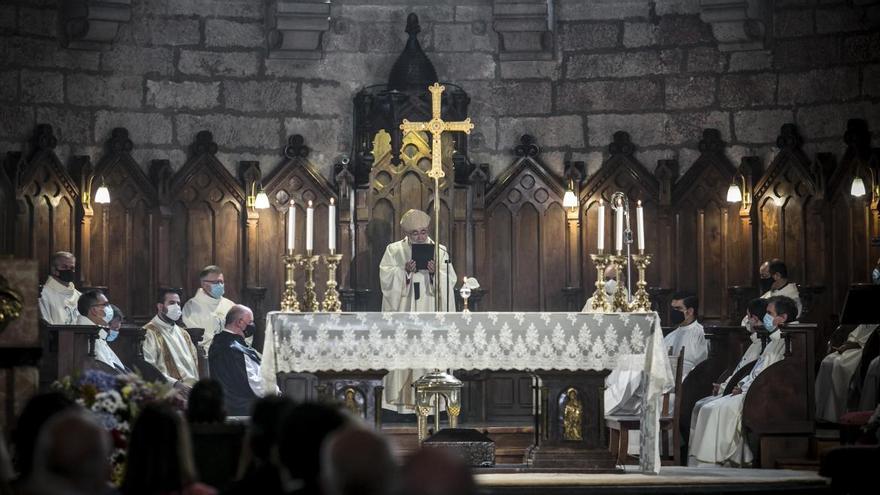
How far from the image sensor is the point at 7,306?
26.5 ft

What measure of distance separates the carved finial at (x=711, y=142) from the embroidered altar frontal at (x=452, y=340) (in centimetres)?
451

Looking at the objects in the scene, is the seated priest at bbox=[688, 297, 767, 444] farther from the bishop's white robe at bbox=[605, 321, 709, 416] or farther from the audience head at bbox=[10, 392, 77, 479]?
the audience head at bbox=[10, 392, 77, 479]

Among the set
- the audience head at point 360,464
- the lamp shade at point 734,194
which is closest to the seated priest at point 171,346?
the lamp shade at point 734,194

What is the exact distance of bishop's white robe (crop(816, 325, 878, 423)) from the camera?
12164 mm

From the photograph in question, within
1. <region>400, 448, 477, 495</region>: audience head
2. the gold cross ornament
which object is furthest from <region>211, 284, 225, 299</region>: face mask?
<region>400, 448, 477, 495</region>: audience head

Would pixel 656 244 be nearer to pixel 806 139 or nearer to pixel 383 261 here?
pixel 806 139

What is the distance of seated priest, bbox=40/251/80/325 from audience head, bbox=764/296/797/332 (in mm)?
5789

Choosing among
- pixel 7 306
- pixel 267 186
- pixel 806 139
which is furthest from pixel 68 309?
pixel 806 139

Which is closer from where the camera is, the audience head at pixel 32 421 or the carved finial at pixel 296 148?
the audience head at pixel 32 421

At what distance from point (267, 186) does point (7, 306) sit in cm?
611

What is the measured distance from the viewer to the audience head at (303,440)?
4.34m

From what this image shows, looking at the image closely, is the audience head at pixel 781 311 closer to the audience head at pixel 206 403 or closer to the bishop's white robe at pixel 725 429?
the bishop's white robe at pixel 725 429

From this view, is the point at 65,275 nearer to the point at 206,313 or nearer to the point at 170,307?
the point at 170,307

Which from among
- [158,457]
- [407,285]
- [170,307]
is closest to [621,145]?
[407,285]
